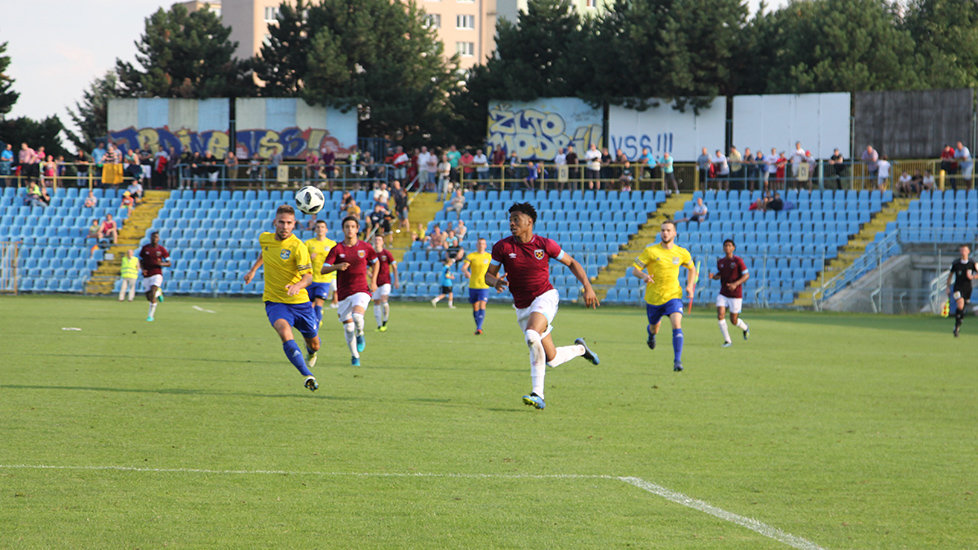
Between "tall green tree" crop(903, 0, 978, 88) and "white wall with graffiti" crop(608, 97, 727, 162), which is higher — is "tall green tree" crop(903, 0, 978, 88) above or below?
above

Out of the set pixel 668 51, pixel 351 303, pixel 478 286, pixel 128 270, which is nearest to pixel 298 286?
pixel 351 303

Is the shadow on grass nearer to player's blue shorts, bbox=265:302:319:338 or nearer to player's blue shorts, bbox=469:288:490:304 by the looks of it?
player's blue shorts, bbox=265:302:319:338

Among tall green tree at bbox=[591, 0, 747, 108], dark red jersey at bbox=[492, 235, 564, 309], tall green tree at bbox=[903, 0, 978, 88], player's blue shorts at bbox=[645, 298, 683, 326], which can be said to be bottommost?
player's blue shorts at bbox=[645, 298, 683, 326]

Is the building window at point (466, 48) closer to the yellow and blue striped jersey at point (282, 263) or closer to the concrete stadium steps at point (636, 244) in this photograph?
the concrete stadium steps at point (636, 244)

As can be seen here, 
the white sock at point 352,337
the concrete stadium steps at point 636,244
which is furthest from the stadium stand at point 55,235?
the white sock at point 352,337

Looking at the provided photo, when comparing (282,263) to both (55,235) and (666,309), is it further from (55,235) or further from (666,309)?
(55,235)

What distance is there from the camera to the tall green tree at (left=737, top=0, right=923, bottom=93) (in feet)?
154

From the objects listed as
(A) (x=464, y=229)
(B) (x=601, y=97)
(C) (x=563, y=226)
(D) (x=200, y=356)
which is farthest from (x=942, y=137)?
(D) (x=200, y=356)

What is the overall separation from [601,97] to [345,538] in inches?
1619

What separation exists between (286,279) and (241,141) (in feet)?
130

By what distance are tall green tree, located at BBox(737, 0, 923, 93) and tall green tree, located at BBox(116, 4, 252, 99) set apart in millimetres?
29106

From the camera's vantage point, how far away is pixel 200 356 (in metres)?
14.9

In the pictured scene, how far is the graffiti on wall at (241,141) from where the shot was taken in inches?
1902

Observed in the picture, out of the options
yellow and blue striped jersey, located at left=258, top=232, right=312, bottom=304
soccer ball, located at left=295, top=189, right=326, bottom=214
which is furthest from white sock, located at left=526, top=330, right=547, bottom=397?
soccer ball, located at left=295, top=189, right=326, bottom=214
